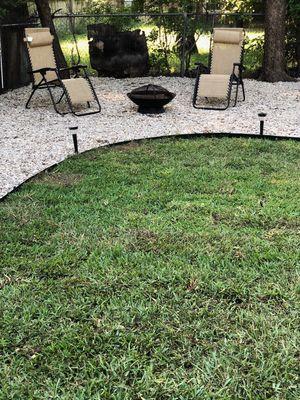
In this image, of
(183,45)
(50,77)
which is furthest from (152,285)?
(183,45)

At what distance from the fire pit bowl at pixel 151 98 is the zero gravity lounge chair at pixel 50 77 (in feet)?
1.88

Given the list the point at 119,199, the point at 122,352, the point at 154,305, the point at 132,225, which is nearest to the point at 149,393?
the point at 122,352

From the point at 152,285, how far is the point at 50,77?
5.49 metres

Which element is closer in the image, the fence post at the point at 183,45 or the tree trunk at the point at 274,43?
the tree trunk at the point at 274,43

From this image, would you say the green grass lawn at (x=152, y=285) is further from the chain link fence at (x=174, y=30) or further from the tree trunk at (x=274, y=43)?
the chain link fence at (x=174, y=30)

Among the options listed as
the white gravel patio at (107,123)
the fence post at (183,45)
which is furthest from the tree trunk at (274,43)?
the fence post at (183,45)

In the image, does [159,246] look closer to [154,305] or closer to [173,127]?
[154,305]

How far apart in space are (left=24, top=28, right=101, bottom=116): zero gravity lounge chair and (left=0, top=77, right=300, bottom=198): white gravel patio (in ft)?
0.78

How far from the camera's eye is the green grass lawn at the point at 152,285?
2.13 m

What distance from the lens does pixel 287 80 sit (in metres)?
9.05

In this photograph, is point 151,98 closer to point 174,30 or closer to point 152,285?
point 174,30

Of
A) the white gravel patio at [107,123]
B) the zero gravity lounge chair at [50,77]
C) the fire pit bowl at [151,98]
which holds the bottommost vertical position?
the white gravel patio at [107,123]

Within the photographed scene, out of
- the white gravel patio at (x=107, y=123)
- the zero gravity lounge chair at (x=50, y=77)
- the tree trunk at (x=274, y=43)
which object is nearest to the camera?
the white gravel patio at (x=107, y=123)

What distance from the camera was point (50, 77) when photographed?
24.6 ft
